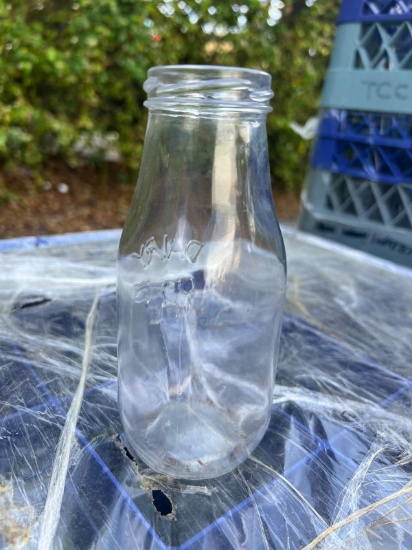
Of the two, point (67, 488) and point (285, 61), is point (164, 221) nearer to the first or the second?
point (67, 488)

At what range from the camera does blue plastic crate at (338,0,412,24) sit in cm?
116

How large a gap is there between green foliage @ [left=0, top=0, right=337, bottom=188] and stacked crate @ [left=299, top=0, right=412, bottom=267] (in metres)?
0.93

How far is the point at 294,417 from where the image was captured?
66 cm

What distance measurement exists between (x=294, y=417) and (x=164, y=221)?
1.12ft

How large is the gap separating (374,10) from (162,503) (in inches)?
51.3

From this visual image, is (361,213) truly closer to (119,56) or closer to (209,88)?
(209,88)

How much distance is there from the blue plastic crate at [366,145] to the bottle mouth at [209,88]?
851 mm

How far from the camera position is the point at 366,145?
128 centimetres

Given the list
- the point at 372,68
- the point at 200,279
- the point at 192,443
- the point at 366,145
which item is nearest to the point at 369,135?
the point at 366,145

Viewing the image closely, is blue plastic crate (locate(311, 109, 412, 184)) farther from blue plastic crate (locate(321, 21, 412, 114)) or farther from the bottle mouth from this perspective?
the bottle mouth

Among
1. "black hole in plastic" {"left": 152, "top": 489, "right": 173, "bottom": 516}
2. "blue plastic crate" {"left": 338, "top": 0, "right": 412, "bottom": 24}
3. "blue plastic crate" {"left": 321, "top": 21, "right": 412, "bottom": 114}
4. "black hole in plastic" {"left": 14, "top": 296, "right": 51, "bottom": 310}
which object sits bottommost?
"black hole in plastic" {"left": 14, "top": 296, "right": 51, "bottom": 310}

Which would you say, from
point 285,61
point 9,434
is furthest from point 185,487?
point 285,61

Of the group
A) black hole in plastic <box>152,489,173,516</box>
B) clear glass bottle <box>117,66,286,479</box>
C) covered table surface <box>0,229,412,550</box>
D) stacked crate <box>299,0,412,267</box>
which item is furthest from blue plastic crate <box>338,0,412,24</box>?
black hole in plastic <box>152,489,173,516</box>

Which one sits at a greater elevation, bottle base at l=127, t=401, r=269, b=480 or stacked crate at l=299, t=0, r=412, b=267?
stacked crate at l=299, t=0, r=412, b=267
